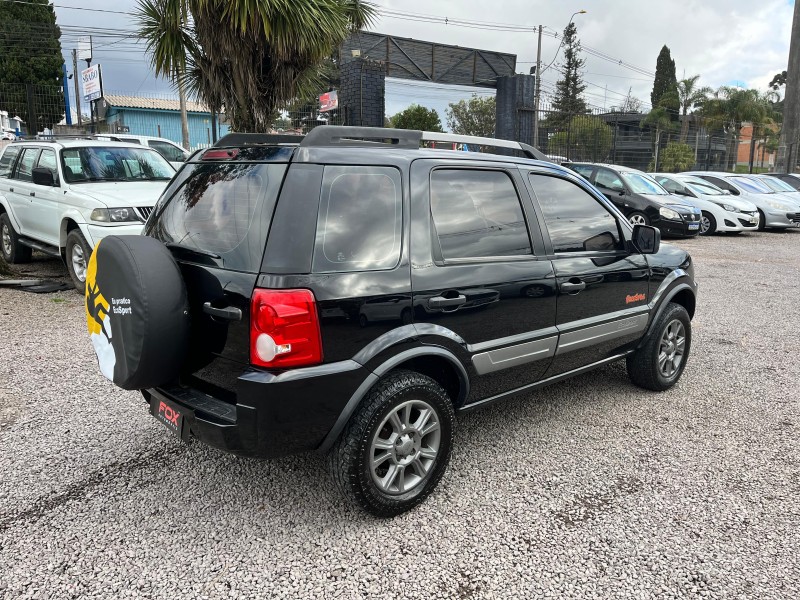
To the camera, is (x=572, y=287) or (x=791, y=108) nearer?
(x=572, y=287)

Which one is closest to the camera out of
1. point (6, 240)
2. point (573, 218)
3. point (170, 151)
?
point (573, 218)

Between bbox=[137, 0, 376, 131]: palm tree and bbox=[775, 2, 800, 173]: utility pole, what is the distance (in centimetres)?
2196

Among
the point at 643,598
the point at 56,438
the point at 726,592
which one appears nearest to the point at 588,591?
the point at 643,598

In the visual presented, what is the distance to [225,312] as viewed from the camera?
2.55 m

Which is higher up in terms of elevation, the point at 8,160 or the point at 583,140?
the point at 583,140

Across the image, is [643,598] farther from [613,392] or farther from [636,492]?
[613,392]

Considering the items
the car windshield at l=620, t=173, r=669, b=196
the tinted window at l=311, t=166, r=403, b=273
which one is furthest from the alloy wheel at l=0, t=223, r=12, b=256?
the car windshield at l=620, t=173, r=669, b=196

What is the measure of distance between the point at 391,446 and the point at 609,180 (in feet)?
41.4

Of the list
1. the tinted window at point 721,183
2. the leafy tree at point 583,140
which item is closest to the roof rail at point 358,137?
the tinted window at point 721,183

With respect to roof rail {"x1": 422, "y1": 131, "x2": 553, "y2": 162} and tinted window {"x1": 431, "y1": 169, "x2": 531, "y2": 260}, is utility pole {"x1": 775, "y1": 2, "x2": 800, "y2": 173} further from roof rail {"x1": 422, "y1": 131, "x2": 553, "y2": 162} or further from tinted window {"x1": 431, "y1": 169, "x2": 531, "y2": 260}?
Answer: tinted window {"x1": 431, "y1": 169, "x2": 531, "y2": 260}

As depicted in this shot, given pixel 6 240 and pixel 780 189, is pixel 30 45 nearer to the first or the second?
pixel 6 240

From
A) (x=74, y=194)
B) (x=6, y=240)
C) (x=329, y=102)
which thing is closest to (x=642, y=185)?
(x=329, y=102)

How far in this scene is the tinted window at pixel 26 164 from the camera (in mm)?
7898

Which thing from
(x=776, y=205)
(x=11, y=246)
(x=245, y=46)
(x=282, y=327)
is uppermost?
(x=245, y=46)
